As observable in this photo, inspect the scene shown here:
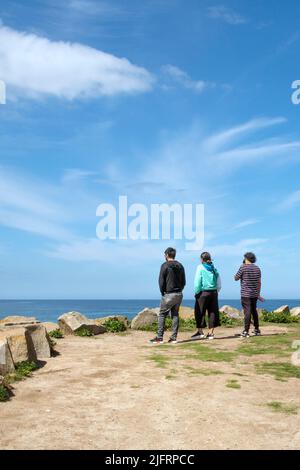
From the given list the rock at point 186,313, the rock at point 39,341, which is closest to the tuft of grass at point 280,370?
the rock at point 39,341

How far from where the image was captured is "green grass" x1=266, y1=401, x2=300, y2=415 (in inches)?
261

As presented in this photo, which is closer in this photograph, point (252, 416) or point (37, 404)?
point (252, 416)

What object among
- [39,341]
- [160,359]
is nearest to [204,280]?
[160,359]

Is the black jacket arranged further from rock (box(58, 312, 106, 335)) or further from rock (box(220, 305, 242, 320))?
rock (box(220, 305, 242, 320))

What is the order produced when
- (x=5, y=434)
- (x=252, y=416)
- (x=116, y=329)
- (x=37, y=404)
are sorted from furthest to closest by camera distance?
(x=116, y=329)
(x=37, y=404)
(x=252, y=416)
(x=5, y=434)

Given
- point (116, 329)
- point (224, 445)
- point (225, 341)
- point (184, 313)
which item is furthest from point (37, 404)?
point (184, 313)

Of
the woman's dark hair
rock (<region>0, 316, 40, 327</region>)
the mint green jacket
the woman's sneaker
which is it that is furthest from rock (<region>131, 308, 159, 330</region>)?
the woman's dark hair

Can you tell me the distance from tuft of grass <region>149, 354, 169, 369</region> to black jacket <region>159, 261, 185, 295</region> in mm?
2646

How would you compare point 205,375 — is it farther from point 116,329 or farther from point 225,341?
point 116,329

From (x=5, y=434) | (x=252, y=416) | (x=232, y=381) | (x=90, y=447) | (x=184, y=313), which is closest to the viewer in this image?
(x=90, y=447)

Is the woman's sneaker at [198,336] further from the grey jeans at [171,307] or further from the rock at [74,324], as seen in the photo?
the rock at [74,324]

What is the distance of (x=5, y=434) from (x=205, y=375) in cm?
436

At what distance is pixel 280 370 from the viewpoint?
9383 millimetres

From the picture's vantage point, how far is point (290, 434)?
5652mm
